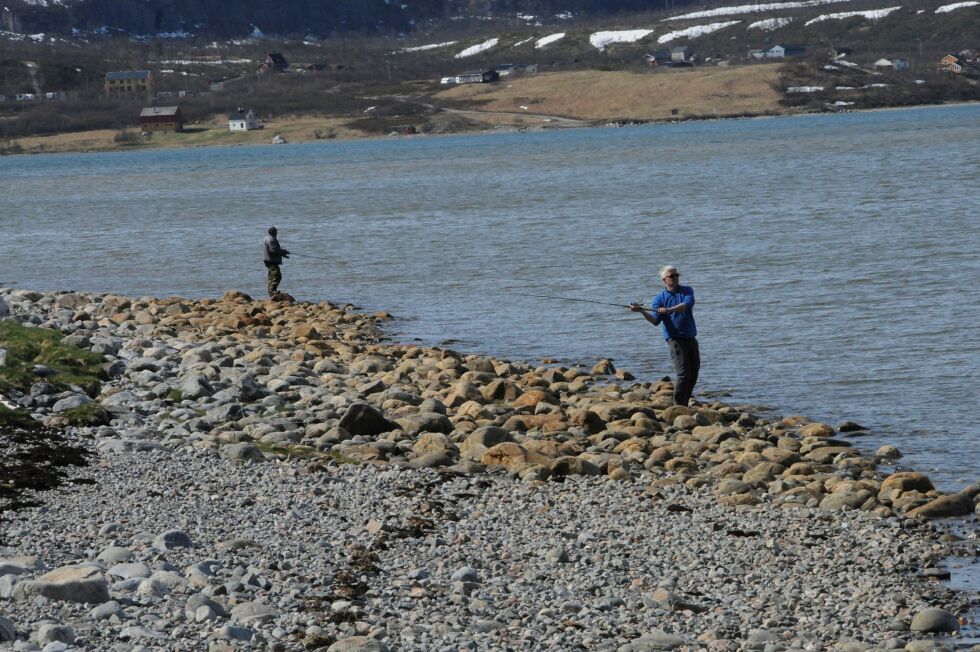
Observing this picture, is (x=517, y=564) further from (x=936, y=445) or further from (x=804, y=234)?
(x=804, y=234)

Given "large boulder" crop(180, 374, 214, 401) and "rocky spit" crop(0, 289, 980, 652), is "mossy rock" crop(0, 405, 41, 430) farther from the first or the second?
"large boulder" crop(180, 374, 214, 401)

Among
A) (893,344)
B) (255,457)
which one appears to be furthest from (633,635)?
(893,344)

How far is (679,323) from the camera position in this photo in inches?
620

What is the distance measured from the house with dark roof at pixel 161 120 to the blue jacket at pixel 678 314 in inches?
6905

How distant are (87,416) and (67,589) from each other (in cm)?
679

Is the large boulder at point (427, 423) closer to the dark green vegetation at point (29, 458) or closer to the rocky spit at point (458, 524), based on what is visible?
the rocky spit at point (458, 524)

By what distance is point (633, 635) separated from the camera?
869cm

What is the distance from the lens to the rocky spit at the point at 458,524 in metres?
8.55

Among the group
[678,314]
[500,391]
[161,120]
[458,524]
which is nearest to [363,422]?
[500,391]

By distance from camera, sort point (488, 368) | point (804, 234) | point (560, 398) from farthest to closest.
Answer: point (804, 234) → point (488, 368) → point (560, 398)

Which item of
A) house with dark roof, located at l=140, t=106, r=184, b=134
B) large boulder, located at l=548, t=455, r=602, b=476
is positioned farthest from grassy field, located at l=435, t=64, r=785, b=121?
large boulder, located at l=548, t=455, r=602, b=476

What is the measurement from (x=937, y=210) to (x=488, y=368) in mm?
30525

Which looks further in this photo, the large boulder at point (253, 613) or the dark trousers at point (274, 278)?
the dark trousers at point (274, 278)

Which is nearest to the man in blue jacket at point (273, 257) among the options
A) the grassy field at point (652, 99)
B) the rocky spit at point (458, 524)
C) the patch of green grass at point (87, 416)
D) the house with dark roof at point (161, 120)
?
the rocky spit at point (458, 524)
